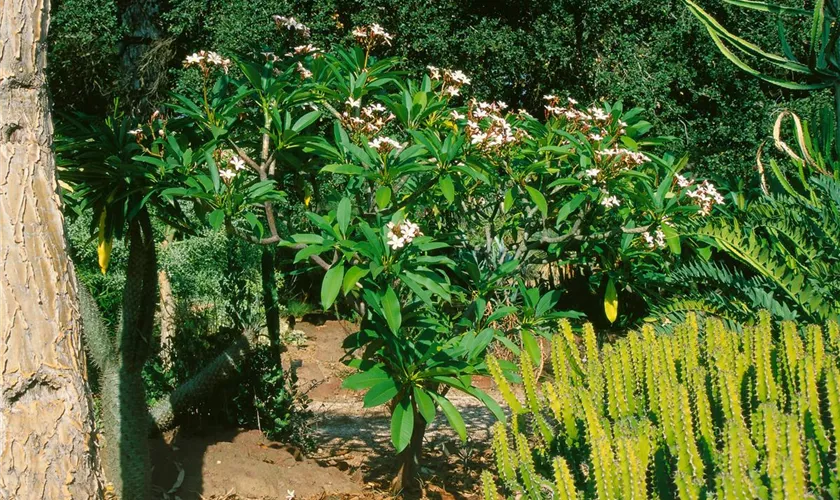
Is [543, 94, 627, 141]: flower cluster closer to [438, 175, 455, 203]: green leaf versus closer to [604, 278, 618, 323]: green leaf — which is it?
[604, 278, 618, 323]: green leaf

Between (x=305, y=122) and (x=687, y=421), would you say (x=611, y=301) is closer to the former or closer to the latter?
(x=305, y=122)

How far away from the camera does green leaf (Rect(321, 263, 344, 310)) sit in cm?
299

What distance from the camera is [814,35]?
16.6 ft

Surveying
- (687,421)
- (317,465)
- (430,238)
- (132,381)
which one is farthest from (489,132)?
(317,465)

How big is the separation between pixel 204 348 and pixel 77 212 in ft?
6.03

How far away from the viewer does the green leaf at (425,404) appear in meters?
3.29

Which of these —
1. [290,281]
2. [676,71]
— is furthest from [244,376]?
[676,71]

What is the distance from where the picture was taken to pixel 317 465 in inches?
186

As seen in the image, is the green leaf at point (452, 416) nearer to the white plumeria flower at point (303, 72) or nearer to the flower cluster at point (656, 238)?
the flower cluster at point (656, 238)

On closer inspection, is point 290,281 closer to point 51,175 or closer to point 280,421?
point 280,421

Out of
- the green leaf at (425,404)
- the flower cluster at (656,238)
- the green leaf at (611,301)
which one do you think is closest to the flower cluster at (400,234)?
the green leaf at (425,404)

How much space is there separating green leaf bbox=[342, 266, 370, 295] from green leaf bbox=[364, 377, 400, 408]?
19.4 inches

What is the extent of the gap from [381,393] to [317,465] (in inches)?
64.3

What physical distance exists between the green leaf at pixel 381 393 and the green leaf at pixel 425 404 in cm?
9
